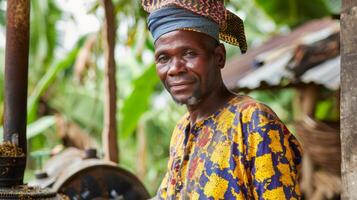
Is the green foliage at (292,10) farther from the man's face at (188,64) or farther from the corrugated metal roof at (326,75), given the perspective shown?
the man's face at (188,64)

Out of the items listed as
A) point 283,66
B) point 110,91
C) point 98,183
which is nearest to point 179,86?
point 98,183

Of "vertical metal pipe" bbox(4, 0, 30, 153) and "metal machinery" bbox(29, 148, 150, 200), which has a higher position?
"vertical metal pipe" bbox(4, 0, 30, 153)

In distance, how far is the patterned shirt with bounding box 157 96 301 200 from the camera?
2277 mm

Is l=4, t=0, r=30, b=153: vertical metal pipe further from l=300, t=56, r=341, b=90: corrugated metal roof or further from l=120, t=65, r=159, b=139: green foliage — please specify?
l=120, t=65, r=159, b=139: green foliage

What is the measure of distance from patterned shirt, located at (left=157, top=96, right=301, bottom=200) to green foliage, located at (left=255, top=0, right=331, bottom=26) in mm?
6469

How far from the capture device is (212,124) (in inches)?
100

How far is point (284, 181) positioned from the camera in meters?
2.27

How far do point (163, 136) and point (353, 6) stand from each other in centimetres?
1519

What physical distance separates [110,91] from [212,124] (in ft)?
9.33

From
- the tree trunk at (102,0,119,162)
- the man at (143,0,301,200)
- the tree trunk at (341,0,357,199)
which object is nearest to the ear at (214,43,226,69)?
the man at (143,0,301,200)

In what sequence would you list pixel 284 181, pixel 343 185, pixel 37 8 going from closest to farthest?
pixel 343 185
pixel 284 181
pixel 37 8

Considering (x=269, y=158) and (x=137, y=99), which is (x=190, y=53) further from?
(x=137, y=99)

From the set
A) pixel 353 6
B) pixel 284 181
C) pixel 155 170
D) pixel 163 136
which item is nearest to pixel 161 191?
pixel 284 181

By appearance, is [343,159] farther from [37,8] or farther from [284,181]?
[37,8]
